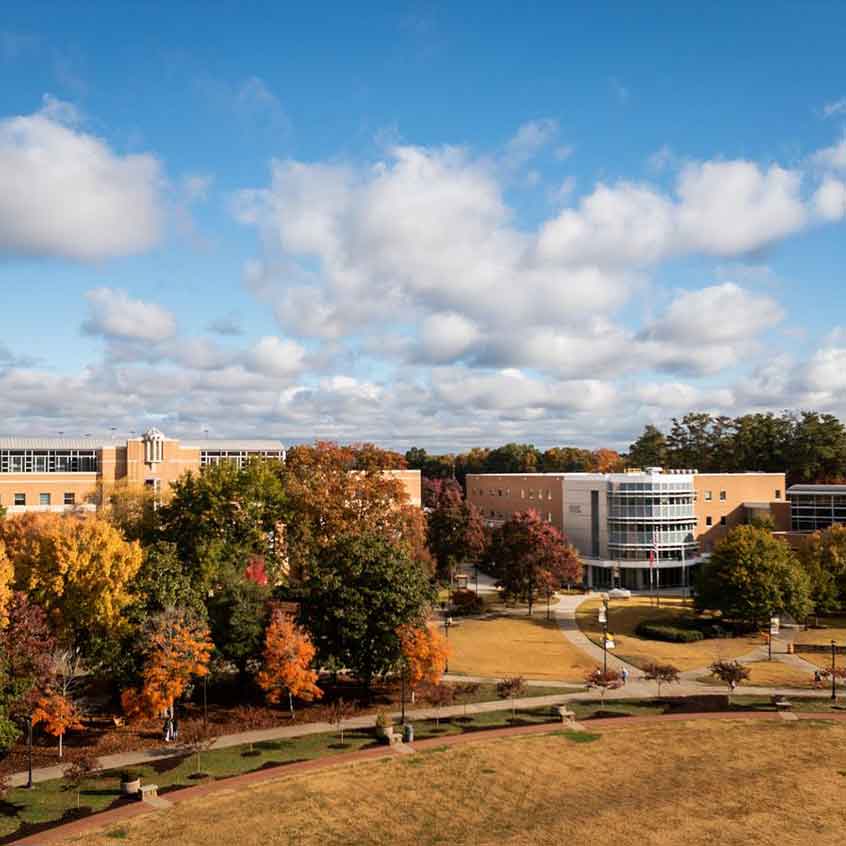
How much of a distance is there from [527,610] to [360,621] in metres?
35.2

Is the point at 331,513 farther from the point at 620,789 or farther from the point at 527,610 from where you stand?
the point at 620,789

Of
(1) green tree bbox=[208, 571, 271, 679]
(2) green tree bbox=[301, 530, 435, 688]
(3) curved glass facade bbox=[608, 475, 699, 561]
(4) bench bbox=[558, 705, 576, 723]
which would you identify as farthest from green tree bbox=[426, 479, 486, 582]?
(1) green tree bbox=[208, 571, 271, 679]

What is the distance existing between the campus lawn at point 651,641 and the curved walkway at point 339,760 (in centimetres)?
1170

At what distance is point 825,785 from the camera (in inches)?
1233

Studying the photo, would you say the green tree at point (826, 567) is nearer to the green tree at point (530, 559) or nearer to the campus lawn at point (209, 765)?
the green tree at point (530, 559)

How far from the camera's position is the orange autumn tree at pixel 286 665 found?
40219 mm

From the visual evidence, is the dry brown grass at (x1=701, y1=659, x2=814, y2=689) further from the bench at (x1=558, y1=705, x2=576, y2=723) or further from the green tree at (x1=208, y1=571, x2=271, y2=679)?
the green tree at (x1=208, y1=571, x2=271, y2=679)

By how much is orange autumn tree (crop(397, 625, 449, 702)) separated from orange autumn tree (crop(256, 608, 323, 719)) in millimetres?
5058

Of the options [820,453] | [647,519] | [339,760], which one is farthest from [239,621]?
[820,453]

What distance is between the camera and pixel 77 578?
133ft

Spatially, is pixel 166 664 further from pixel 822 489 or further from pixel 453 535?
pixel 822 489

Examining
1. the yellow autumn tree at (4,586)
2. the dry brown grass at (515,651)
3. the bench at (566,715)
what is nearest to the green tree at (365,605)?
A: the bench at (566,715)

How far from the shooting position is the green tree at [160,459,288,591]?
54438 millimetres

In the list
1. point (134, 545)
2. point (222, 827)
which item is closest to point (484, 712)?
point (222, 827)
